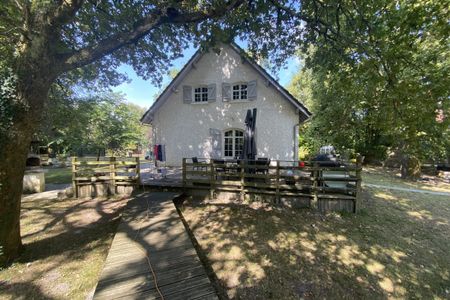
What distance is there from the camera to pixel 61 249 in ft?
14.4

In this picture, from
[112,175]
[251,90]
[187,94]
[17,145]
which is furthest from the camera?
[187,94]

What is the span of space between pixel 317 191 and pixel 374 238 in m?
1.73

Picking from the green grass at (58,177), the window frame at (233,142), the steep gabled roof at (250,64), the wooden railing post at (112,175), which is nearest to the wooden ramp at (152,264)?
the wooden railing post at (112,175)

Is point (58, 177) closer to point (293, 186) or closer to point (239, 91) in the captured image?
point (239, 91)

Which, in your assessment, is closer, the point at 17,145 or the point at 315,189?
the point at 17,145

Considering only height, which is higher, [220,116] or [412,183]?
[220,116]

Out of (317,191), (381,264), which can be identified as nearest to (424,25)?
(317,191)

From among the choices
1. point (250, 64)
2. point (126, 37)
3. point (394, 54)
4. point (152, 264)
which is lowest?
point (152, 264)

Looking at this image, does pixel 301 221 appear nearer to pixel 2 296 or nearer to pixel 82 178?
pixel 2 296

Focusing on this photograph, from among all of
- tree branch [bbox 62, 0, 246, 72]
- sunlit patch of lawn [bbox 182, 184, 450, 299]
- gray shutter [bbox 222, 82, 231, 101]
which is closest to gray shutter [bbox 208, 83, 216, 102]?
gray shutter [bbox 222, 82, 231, 101]

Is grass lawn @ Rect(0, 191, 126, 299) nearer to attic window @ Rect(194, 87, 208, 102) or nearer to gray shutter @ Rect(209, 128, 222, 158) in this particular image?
gray shutter @ Rect(209, 128, 222, 158)

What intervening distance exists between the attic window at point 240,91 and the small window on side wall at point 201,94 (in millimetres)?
1675

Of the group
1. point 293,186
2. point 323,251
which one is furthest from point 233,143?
point 323,251

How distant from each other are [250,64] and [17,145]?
9545 millimetres
